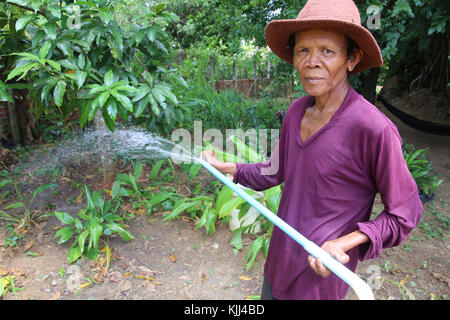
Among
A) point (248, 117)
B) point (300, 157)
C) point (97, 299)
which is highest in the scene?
point (300, 157)

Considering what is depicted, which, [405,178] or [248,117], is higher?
[405,178]

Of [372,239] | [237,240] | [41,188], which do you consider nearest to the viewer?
[372,239]

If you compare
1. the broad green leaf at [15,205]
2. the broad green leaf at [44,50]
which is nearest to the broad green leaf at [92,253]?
the broad green leaf at [15,205]

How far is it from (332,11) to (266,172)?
2.11 feet

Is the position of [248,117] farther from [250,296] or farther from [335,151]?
[335,151]

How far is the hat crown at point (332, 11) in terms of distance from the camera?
3.09 feet

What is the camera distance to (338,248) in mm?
907

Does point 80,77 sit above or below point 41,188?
above

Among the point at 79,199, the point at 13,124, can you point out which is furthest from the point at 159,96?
the point at 13,124

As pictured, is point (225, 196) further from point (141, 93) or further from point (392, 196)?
point (392, 196)

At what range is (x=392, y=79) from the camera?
25.9ft

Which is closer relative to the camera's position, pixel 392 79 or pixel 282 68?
pixel 282 68

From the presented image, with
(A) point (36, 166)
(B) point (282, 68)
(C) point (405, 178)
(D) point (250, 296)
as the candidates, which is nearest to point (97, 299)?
(D) point (250, 296)

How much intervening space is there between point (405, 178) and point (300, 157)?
32cm
